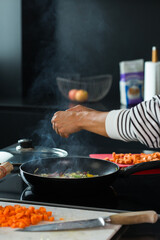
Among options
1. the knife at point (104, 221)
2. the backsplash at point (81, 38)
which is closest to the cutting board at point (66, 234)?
the knife at point (104, 221)

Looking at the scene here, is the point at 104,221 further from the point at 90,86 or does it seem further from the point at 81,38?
the point at 81,38

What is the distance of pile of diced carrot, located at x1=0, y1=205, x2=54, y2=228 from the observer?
105cm

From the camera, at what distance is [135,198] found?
1239mm

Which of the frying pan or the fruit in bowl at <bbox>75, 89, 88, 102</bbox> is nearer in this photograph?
the frying pan

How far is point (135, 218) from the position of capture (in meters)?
1.01

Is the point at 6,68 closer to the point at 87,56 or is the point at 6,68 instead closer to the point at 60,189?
the point at 87,56

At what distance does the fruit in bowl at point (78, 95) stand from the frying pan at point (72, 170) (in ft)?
5.73

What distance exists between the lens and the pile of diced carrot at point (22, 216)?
1.05 metres

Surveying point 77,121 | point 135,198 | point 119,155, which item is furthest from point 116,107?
point 135,198

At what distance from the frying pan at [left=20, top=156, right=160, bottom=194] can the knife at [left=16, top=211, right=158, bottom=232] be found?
0.49ft

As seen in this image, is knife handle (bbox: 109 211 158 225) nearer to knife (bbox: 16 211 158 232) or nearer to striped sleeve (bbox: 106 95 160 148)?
knife (bbox: 16 211 158 232)

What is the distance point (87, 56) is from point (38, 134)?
0.89 m

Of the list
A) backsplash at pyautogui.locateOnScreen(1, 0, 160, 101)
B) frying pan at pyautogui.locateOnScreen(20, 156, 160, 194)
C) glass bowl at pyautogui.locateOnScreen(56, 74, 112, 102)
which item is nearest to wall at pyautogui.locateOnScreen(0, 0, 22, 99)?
backsplash at pyautogui.locateOnScreen(1, 0, 160, 101)

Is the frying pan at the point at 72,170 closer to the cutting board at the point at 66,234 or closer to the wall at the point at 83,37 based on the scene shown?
the cutting board at the point at 66,234
